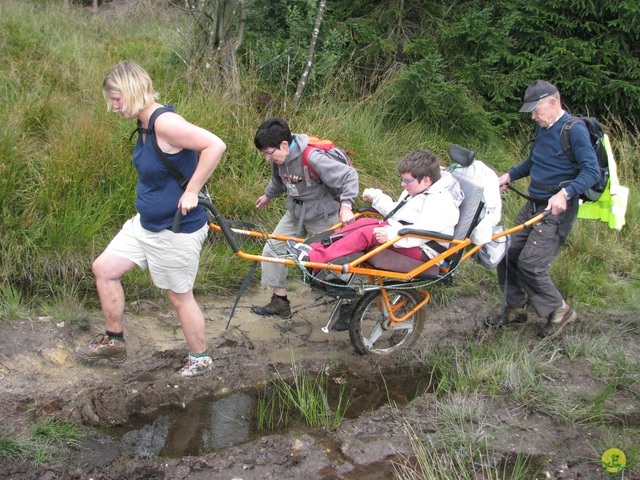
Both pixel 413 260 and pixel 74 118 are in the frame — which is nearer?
pixel 413 260

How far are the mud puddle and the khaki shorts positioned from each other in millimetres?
850

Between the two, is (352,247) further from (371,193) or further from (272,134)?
(272,134)

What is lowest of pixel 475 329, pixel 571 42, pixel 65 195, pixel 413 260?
pixel 475 329

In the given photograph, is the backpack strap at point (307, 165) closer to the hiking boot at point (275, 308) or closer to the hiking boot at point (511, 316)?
the hiking boot at point (275, 308)

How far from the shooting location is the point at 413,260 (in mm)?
4914

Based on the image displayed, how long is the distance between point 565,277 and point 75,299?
181 inches

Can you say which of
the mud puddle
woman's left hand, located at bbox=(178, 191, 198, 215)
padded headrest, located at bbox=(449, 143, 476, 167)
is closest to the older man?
padded headrest, located at bbox=(449, 143, 476, 167)

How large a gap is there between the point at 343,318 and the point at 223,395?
130 cm

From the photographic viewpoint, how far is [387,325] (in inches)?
213

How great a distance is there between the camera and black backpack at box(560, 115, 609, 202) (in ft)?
17.5

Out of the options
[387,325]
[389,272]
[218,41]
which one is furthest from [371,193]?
[218,41]

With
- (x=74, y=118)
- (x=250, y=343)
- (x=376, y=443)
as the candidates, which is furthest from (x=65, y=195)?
(x=376, y=443)

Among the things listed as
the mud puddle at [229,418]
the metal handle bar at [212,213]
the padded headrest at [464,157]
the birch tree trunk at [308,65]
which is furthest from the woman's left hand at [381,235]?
the birch tree trunk at [308,65]

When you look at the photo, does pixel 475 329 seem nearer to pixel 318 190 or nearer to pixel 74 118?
pixel 318 190
